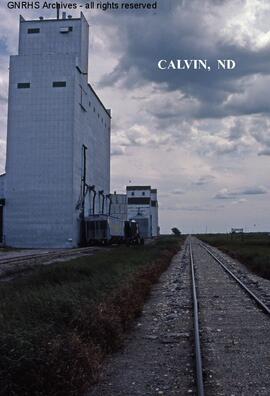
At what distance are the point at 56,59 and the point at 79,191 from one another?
50.2 feet

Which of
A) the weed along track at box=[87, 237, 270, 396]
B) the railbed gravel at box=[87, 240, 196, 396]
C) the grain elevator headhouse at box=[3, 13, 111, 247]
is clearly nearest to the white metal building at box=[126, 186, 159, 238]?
the grain elevator headhouse at box=[3, 13, 111, 247]

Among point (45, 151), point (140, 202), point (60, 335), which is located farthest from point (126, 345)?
point (140, 202)

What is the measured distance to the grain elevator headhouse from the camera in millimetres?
56781

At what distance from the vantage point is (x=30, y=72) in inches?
2361

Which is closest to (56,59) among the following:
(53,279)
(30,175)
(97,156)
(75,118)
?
(75,118)

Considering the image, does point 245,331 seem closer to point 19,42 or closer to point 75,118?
point 75,118

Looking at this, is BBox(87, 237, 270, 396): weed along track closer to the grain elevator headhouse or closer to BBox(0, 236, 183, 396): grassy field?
BBox(0, 236, 183, 396): grassy field

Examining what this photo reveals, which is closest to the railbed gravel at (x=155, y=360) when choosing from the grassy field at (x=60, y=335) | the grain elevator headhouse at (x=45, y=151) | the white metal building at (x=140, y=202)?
the grassy field at (x=60, y=335)

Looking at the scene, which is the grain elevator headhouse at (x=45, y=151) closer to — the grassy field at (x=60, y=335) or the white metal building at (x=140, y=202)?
the grassy field at (x=60, y=335)

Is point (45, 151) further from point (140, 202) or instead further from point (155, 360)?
point (140, 202)

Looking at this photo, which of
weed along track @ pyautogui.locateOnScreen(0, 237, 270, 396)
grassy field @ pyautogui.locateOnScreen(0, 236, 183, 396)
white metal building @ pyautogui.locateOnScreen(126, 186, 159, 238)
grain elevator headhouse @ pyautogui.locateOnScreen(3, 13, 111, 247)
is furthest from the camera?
white metal building @ pyautogui.locateOnScreen(126, 186, 159, 238)

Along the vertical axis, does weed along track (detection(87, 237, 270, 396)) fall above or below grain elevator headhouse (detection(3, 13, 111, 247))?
below

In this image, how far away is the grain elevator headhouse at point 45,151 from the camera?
56.8 m

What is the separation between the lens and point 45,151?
5838 centimetres
